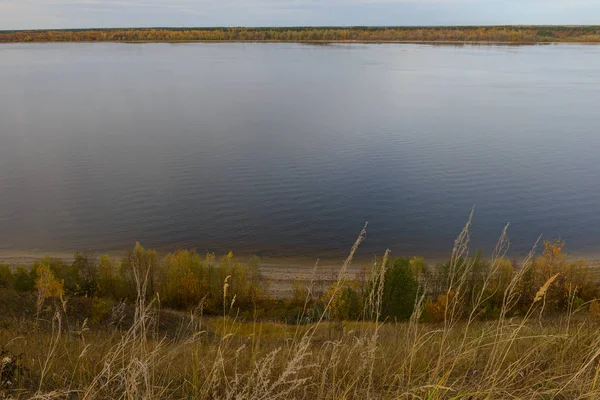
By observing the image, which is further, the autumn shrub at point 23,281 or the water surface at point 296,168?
the water surface at point 296,168

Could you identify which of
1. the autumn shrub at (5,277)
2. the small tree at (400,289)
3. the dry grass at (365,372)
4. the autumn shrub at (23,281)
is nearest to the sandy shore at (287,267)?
the small tree at (400,289)

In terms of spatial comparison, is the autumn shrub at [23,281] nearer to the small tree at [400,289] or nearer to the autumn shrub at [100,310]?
the autumn shrub at [100,310]

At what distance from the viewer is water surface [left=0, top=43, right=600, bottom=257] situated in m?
19.7

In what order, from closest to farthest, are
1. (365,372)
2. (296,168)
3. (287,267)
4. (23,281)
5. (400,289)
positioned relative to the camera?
(365,372), (23,281), (400,289), (287,267), (296,168)

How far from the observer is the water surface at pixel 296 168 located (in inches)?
774

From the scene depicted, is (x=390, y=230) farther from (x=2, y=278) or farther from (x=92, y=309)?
(x=2, y=278)

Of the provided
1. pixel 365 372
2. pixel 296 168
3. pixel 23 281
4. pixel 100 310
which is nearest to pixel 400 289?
pixel 100 310

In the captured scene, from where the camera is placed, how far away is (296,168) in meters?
25.1

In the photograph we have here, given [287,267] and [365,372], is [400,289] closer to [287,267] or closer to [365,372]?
[287,267]

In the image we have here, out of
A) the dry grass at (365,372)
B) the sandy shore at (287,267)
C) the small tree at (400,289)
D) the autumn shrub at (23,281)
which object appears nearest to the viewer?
the dry grass at (365,372)

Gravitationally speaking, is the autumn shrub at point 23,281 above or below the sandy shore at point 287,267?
above

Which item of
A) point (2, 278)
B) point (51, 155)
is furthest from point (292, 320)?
point (51, 155)

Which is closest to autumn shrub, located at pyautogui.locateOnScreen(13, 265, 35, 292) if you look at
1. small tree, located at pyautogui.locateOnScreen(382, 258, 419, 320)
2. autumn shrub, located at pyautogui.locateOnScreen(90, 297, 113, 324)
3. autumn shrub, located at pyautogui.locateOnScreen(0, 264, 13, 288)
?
autumn shrub, located at pyautogui.locateOnScreen(0, 264, 13, 288)

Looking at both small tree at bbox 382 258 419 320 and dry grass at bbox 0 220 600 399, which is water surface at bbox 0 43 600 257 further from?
dry grass at bbox 0 220 600 399
